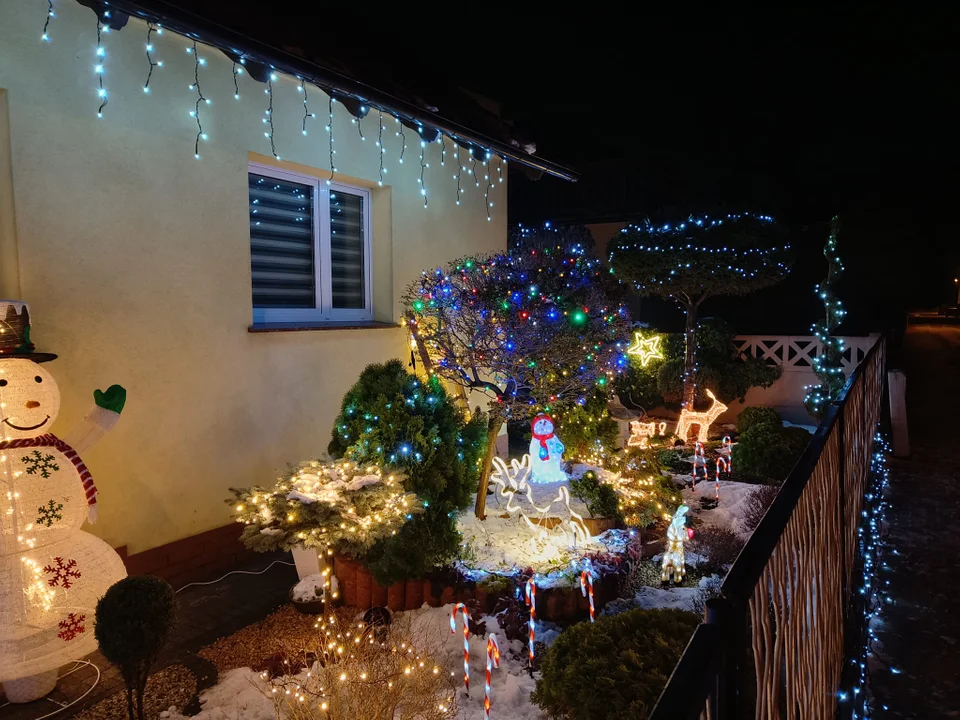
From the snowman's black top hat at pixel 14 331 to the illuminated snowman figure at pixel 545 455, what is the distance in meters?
3.78

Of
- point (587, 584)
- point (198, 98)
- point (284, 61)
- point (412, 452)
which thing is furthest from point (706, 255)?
point (198, 98)

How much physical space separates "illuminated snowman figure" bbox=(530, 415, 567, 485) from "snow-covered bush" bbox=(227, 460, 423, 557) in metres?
1.86

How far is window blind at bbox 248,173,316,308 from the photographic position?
17.4 ft

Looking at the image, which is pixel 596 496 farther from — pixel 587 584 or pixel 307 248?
pixel 307 248

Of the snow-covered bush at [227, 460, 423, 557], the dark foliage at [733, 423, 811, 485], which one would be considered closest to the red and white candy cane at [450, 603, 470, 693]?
the snow-covered bush at [227, 460, 423, 557]

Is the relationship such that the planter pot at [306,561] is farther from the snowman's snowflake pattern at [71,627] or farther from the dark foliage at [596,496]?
the dark foliage at [596,496]

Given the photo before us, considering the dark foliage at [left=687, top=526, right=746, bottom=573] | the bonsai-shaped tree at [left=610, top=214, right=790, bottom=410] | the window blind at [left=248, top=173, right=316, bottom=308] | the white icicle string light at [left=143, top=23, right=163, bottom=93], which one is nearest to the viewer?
the white icicle string light at [left=143, top=23, right=163, bottom=93]

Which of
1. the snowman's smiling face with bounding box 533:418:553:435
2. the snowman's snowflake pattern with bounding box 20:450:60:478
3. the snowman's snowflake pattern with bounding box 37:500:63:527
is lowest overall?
the snowman's snowflake pattern with bounding box 37:500:63:527

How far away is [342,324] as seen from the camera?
228 inches

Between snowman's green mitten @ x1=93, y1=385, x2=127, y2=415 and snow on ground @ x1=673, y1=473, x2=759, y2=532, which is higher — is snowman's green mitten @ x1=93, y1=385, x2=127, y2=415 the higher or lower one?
the higher one

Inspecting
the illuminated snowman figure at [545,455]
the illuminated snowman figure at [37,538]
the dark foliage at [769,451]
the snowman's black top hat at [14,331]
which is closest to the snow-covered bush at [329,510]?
the illuminated snowman figure at [37,538]

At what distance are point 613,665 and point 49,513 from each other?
295cm

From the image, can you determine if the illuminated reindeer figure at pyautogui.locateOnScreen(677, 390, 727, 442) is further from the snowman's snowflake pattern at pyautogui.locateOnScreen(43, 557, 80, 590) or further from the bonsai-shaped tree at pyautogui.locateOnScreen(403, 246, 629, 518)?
the snowman's snowflake pattern at pyautogui.locateOnScreen(43, 557, 80, 590)

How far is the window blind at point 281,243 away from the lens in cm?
530
